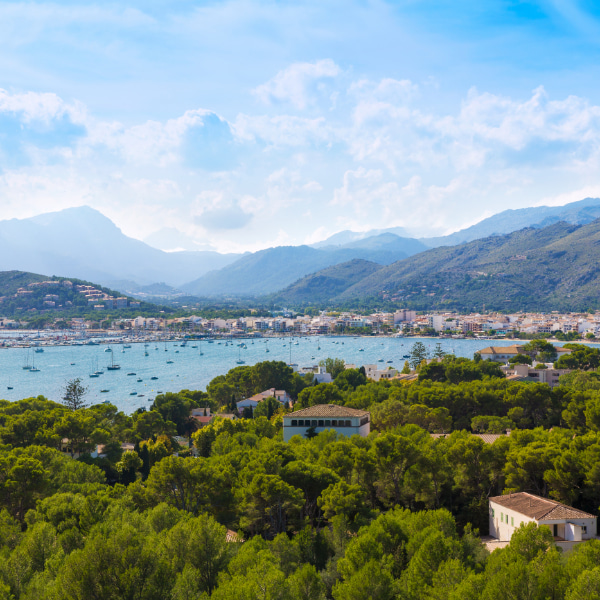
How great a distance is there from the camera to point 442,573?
10.9 metres

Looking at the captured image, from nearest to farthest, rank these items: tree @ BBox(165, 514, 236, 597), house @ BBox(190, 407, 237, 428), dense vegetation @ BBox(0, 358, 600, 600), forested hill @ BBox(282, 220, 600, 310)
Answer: dense vegetation @ BBox(0, 358, 600, 600), tree @ BBox(165, 514, 236, 597), house @ BBox(190, 407, 237, 428), forested hill @ BBox(282, 220, 600, 310)

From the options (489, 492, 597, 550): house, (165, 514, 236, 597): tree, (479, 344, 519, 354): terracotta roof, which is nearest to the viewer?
(165, 514, 236, 597): tree

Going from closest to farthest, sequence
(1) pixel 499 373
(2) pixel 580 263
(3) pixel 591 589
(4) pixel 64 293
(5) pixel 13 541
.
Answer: (3) pixel 591 589
(5) pixel 13 541
(1) pixel 499 373
(4) pixel 64 293
(2) pixel 580 263

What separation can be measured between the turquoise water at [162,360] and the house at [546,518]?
34.9 meters

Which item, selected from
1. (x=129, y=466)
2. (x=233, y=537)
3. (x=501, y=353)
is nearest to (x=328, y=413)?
(x=129, y=466)

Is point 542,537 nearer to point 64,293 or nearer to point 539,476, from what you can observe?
point 539,476

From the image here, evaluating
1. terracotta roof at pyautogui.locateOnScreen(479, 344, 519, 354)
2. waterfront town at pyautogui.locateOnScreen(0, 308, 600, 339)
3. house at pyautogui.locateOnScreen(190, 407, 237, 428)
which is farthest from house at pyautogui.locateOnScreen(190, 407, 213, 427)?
waterfront town at pyautogui.locateOnScreen(0, 308, 600, 339)

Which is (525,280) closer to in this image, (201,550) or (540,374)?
(540,374)

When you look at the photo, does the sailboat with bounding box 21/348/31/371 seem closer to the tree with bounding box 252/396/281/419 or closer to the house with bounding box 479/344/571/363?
the tree with bounding box 252/396/281/419

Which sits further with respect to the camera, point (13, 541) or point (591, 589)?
point (13, 541)

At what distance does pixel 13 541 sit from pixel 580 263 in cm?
16571

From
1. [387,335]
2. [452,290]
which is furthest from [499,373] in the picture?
[452,290]

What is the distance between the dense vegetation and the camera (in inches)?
427

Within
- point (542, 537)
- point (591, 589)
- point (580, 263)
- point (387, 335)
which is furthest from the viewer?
point (580, 263)
